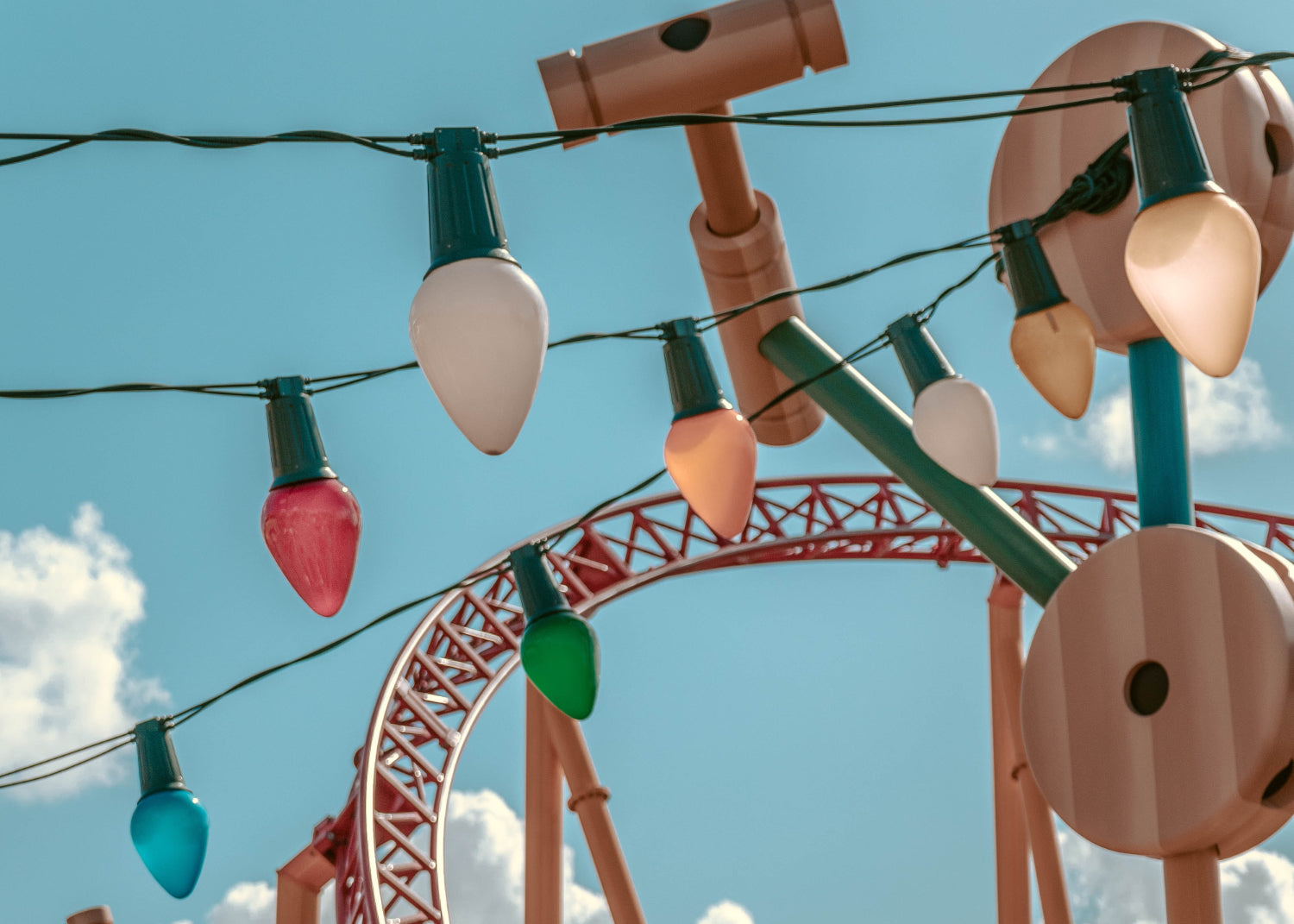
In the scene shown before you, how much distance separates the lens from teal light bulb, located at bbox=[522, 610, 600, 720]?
279cm

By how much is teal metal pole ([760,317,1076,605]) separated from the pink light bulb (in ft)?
4.23

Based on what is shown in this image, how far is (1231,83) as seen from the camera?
9.89 feet

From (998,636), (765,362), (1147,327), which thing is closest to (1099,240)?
(1147,327)

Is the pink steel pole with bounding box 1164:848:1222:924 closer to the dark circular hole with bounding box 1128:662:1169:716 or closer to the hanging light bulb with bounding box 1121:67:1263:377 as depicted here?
the dark circular hole with bounding box 1128:662:1169:716

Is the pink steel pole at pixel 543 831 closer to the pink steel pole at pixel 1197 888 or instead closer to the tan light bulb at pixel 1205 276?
the pink steel pole at pixel 1197 888

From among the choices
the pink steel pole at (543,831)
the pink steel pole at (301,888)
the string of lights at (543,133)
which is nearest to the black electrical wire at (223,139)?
the string of lights at (543,133)

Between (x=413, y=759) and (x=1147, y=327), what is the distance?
10.6 m

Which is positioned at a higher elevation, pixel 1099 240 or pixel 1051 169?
pixel 1051 169

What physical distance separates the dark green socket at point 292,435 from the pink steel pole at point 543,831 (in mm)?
4157

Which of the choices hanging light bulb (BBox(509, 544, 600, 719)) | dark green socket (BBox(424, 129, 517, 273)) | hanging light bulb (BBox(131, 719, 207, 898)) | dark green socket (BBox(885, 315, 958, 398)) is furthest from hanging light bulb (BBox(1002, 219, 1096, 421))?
hanging light bulb (BBox(131, 719, 207, 898))

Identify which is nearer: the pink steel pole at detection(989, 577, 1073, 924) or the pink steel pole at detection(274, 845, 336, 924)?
the pink steel pole at detection(989, 577, 1073, 924)

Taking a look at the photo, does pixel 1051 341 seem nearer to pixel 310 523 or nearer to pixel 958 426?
pixel 958 426

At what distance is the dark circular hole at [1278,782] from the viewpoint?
2.70 meters

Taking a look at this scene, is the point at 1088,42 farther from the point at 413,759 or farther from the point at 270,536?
the point at 413,759
